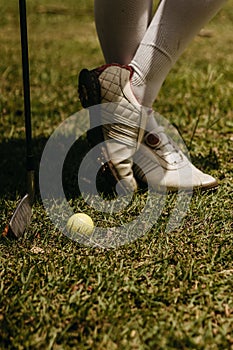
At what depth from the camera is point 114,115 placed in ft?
8.32

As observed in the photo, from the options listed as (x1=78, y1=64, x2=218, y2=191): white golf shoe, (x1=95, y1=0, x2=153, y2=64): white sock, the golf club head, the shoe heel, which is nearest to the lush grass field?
the golf club head

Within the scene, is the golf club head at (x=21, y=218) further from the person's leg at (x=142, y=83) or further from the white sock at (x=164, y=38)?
the white sock at (x=164, y=38)

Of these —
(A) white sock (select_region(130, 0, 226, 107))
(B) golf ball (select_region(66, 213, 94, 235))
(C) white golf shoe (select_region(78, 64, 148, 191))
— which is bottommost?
(B) golf ball (select_region(66, 213, 94, 235))

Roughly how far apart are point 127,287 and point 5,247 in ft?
1.78

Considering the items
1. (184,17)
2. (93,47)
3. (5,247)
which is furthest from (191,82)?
(5,247)

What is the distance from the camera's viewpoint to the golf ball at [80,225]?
2303mm

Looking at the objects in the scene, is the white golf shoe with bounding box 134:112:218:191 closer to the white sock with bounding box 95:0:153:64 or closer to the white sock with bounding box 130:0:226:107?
the white sock with bounding box 130:0:226:107

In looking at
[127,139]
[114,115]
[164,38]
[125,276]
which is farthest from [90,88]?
[125,276]

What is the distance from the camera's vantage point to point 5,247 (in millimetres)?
2211

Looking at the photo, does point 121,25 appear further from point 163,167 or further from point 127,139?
point 163,167

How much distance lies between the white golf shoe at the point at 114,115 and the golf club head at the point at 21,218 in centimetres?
44

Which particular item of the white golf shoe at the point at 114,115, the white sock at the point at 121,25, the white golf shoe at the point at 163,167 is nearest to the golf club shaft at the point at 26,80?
the white golf shoe at the point at 114,115

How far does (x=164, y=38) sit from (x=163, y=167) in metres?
0.60

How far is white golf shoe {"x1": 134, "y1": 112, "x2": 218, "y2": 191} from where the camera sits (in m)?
2.64
